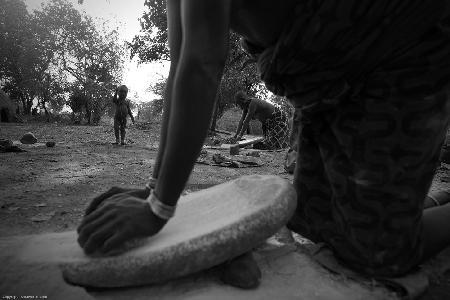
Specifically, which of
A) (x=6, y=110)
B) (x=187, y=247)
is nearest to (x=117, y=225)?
(x=187, y=247)

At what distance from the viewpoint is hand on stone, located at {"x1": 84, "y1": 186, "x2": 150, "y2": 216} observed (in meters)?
1.37

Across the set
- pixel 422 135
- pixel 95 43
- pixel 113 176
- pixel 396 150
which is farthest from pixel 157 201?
pixel 95 43

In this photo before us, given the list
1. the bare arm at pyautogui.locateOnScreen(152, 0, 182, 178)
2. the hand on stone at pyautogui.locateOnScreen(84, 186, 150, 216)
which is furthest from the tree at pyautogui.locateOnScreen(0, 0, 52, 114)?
the hand on stone at pyautogui.locateOnScreen(84, 186, 150, 216)

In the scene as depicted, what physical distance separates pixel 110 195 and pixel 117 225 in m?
0.29

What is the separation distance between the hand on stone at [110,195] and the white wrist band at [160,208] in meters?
0.27

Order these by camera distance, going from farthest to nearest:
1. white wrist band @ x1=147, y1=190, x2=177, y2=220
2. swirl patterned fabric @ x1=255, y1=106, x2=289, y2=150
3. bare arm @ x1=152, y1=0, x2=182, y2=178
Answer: swirl patterned fabric @ x1=255, y1=106, x2=289, y2=150 → bare arm @ x1=152, y1=0, x2=182, y2=178 → white wrist band @ x1=147, y1=190, x2=177, y2=220

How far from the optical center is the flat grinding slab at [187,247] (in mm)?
1171

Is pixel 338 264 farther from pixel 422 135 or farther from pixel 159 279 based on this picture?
pixel 159 279

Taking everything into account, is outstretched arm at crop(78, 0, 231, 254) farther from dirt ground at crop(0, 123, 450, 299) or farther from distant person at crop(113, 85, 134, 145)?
distant person at crop(113, 85, 134, 145)

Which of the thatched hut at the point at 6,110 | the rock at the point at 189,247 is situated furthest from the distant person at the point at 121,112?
the thatched hut at the point at 6,110

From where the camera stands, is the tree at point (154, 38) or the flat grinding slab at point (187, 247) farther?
the tree at point (154, 38)

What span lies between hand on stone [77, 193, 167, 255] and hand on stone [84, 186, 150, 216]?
15 cm

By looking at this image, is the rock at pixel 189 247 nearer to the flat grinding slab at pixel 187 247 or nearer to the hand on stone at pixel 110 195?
the flat grinding slab at pixel 187 247

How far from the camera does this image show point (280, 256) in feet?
4.94
